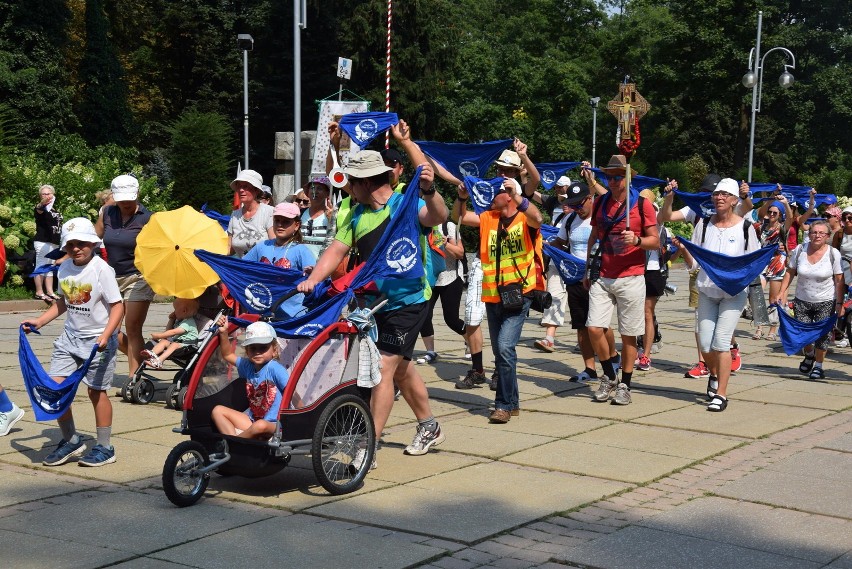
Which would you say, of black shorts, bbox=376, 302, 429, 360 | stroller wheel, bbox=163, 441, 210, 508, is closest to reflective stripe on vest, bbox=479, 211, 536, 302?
black shorts, bbox=376, 302, 429, 360

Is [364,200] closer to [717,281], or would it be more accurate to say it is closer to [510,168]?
[510,168]

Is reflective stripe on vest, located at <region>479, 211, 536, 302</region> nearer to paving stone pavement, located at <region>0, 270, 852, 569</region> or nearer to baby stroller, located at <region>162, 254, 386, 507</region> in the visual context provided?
paving stone pavement, located at <region>0, 270, 852, 569</region>

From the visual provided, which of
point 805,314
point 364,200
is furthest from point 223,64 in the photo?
point 364,200

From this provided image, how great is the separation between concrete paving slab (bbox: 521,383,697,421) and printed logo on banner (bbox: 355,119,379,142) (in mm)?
2670

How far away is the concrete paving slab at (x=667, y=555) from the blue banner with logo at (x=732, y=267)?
4141 millimetres

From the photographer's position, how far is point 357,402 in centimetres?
658

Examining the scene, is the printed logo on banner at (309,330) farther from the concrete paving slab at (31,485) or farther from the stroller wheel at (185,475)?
the concrete paving slab at (31,485)

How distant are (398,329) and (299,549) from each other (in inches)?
81.9

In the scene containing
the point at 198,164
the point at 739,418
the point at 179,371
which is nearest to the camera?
the point at 739,418

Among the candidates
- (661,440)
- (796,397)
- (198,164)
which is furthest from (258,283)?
(198,164)

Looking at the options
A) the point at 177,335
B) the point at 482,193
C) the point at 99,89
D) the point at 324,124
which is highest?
the point at 99,89

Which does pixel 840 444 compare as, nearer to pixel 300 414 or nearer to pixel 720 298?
pixel 720 298

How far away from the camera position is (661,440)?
26.7 feet

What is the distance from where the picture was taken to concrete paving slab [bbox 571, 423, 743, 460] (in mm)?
7773
